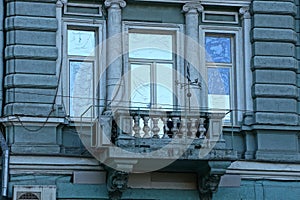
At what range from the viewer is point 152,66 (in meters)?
17.3

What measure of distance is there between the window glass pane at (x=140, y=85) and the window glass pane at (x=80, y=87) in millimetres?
718

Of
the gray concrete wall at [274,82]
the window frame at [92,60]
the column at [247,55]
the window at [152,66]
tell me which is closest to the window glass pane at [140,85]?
the window at [152,66]

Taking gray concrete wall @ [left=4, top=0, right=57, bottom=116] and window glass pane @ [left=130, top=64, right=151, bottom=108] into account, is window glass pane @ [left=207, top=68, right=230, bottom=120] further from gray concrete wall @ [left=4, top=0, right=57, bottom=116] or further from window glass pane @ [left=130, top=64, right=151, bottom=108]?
gray concrete wall @ [left=4, top=0, right=57, bottom=116]

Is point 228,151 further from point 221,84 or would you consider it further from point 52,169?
point 52,169

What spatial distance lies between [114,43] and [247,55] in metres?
2.33

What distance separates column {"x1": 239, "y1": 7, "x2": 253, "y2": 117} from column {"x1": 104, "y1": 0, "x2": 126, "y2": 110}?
2.19 m

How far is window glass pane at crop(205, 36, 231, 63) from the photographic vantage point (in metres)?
17.6

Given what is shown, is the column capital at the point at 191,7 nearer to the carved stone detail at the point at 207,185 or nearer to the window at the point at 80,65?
the window at the point at 80,65

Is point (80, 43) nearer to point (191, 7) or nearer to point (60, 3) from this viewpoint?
point (60, 3)

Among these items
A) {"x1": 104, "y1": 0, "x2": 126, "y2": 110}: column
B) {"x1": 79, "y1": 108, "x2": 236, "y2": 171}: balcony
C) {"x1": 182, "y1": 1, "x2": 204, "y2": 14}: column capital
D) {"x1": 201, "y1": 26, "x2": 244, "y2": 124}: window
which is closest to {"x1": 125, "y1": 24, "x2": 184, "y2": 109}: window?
{"x1": 104, "y1": 0, "x2": 126, "y2": 110}: column

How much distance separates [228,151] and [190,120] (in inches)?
30.8

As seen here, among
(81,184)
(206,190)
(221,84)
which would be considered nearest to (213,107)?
(221,84)

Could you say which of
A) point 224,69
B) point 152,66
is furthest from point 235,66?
point 152,66

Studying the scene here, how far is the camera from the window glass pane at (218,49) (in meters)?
17.6
